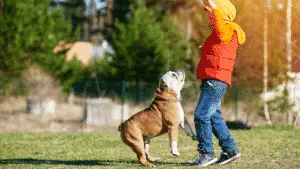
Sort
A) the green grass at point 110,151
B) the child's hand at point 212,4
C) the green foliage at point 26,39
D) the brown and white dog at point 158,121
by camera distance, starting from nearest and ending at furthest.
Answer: the child's hand at point 212,4
the brown and white dog at point 158,121
the green grass at point 110,151
the green foliage at point 26,39

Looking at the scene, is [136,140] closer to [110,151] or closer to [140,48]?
[110,151]

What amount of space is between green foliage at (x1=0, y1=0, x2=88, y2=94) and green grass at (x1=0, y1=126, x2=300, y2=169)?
9.42 metres

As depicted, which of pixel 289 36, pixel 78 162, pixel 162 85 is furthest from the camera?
pixel 289 36

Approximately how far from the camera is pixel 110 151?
26.5 ft

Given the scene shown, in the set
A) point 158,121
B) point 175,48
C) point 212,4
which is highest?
point 212,4

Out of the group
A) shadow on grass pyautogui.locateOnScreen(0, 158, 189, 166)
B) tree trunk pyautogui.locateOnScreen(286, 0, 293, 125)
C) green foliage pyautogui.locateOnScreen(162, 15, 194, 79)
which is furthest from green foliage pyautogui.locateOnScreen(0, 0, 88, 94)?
shadow on grass pyautogui.locateOnScreen(0, 158, 189, 166)

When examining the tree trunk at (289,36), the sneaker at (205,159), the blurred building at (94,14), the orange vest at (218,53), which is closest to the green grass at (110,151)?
the sneaker at (205,159)

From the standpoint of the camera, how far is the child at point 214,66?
19.7 ft

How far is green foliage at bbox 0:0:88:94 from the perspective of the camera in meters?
19.5

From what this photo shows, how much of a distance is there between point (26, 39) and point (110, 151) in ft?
40.5

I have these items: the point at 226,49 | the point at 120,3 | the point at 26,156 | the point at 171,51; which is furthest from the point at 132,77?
the point at 226,49

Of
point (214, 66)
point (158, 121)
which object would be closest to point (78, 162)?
point (158, 121)

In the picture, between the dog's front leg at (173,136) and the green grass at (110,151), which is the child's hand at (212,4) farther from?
the green grass at (110,151)

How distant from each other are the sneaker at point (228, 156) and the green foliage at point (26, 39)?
541 inches
